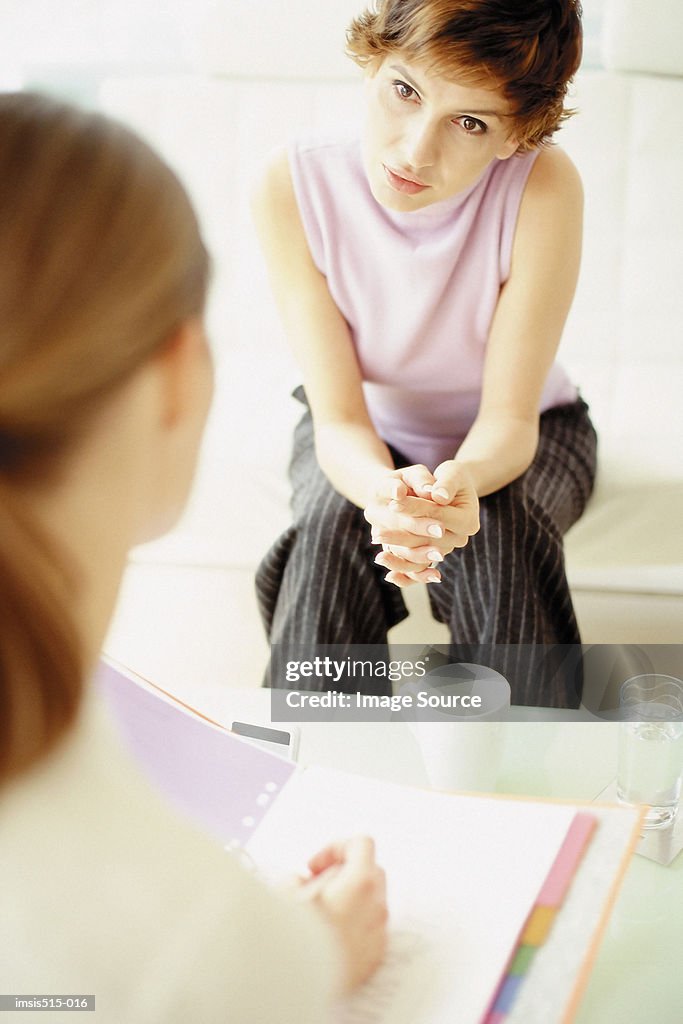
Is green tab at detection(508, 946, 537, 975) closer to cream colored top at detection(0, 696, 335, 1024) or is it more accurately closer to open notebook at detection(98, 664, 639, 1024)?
open notebook at detection(98, 664, 639, 1024)

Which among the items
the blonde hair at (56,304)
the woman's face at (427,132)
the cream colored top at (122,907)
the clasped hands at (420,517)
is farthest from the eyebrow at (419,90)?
the cream colored top at (122,907)

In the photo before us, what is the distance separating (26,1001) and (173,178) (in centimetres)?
35

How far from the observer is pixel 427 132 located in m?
0.72

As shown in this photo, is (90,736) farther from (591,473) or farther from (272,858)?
(591,473)

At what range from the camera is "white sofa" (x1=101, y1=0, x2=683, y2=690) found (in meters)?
0.83

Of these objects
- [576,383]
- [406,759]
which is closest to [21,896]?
[406,759]

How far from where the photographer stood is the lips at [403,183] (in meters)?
0.79

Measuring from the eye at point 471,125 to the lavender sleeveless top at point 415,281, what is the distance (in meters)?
0.07

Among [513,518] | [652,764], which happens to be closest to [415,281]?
[513,518]

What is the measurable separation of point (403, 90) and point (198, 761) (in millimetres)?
512

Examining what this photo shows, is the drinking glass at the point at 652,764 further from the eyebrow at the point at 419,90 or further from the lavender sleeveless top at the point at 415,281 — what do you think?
the eyebrow at the point at 419,90

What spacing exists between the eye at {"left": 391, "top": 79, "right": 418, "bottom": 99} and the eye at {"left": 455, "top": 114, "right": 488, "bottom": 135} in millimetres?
39

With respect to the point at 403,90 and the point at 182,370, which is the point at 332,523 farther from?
the point at 182,370

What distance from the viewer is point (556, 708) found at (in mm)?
884
